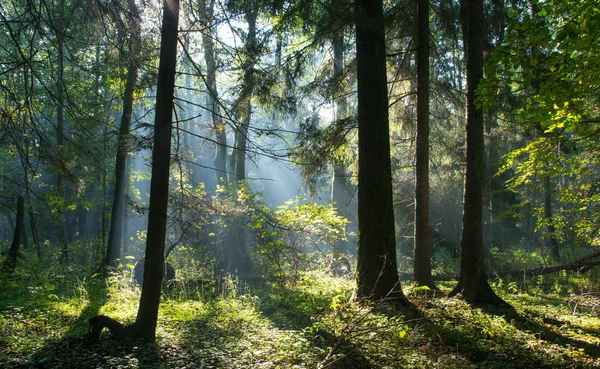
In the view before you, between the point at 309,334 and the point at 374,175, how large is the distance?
294cm

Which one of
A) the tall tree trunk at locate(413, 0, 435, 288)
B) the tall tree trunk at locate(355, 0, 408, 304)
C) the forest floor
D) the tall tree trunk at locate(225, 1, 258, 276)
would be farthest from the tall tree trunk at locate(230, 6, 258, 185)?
the tall tree trunk at locate(413, 0, 435, 288)

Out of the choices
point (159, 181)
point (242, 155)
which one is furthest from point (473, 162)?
point (242, 155)

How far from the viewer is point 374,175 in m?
6.98

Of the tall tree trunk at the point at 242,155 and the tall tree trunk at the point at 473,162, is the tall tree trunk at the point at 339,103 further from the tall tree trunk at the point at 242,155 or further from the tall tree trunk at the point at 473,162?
the tall tree trunk at the point at 473,162

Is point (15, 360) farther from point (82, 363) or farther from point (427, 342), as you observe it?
point (427, 342)

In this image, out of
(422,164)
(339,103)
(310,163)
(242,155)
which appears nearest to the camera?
(422,164)

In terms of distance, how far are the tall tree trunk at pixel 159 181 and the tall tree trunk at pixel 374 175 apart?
10.9 ft

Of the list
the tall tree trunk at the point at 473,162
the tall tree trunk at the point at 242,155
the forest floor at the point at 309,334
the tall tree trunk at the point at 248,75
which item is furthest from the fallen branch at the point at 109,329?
the tall tree trunk at the point at 473,162

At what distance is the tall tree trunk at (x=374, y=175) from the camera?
679 centimetres

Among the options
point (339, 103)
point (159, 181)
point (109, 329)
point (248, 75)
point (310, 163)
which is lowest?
point (109, 329)

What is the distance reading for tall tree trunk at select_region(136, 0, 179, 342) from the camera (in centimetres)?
541

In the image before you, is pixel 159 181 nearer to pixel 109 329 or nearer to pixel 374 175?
pixel 109 329

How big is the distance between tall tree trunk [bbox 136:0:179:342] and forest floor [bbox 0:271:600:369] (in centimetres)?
51

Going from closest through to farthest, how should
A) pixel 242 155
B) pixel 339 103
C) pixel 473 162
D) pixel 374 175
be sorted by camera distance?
1. pixel 374 175
2. pixel 473 162
3. pixel 339 103
4. pixel 242 155
